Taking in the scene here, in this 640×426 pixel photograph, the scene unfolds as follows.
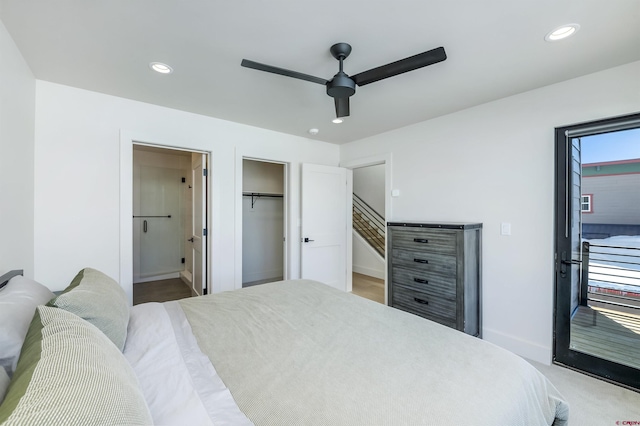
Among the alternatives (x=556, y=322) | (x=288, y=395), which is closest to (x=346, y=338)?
(x=288, y=395)

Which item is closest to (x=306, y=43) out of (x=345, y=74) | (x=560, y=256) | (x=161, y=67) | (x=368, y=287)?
(x=345, y=74)

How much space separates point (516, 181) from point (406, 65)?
1.82 m

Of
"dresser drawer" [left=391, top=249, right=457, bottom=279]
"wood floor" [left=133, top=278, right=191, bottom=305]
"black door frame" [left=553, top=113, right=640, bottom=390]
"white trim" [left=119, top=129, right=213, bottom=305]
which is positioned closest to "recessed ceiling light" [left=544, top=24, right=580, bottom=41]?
"black door frame" [left=553, top=113, right=640, bottom=390]

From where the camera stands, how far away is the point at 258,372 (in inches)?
42.9

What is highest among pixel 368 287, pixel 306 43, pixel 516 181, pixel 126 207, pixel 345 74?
pixel 306 43

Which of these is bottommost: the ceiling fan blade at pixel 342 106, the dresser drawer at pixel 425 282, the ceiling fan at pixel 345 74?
the dresser drawer at pixel 425 282

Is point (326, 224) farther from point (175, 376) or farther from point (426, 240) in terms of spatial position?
point (175, 376)

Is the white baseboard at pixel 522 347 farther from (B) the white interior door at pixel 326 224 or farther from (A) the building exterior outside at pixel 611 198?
Result: (B) the white interior door at pixel 326 224

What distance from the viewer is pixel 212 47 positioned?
1878 mm

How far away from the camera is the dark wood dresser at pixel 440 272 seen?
8.59ft

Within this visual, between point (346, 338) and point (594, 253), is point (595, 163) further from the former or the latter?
point (346, 338)

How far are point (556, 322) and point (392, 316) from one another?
6.14 ft

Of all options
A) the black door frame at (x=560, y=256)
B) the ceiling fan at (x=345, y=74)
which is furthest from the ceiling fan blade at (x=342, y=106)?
the black door frame at (x=560, y=256)

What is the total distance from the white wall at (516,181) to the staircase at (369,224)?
2.73m
